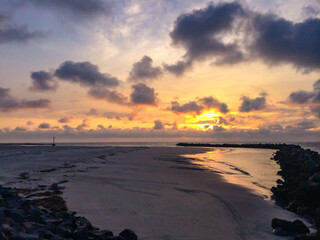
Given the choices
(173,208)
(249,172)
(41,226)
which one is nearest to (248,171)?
(249,172)

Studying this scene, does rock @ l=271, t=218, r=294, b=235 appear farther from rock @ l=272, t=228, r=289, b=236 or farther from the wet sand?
the wet sand

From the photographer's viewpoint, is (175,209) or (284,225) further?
(175,209)

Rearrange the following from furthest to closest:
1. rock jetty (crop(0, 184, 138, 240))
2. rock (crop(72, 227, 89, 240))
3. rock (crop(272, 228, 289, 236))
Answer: rock (crop(272, 228, 289, 236))
rock (crop(72, 227, 89, 240))
rock jetty (crop(0, 184, 138, 240))

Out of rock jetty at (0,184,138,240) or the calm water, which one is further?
the calm water

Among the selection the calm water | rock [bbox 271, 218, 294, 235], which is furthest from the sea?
rock [bbox 271, 218, 294, 235]

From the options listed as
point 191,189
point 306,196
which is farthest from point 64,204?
point 306,196

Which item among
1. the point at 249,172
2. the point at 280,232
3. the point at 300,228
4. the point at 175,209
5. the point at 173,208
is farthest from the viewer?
the point at 249,172

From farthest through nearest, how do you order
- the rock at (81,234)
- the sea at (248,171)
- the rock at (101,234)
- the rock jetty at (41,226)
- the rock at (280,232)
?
the sea at (248,171) → the rock at (280,232) → the rock at (101,234) → the rock at (81,234) → the rock jetty at (41,226)

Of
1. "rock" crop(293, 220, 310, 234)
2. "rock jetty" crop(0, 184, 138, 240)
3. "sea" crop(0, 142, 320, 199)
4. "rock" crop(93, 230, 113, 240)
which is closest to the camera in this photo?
"rock jetty" crop(0, 184, 138, 240)

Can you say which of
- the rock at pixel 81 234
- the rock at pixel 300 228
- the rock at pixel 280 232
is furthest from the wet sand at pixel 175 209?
the rock at pixel 81 234

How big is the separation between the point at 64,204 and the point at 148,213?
3.04m

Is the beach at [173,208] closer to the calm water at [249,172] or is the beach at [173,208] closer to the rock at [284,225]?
the rock at [284,225]

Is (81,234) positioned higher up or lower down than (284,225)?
higher up

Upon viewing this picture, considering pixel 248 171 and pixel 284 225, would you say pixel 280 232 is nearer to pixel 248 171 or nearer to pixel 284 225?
pixel 284 225
